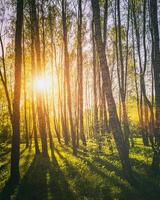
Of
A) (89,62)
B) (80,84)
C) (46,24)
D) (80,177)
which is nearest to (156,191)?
(80,177)

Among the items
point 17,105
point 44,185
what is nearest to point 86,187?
point 44,185

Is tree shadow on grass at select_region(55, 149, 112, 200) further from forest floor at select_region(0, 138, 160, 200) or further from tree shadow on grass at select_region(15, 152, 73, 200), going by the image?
tree shadow on grass at select_region(15, 152, 73, 200)

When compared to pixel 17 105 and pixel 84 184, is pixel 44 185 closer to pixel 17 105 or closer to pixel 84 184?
pixel 84 184

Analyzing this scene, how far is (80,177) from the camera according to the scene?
11.3 meters

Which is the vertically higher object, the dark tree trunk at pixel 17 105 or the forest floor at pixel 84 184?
the dark tree trunk at pixel 17 105

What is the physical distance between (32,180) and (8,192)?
4.58 feet

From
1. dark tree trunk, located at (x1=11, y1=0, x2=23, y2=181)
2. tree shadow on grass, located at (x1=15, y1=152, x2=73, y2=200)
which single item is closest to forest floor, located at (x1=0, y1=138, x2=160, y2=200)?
tree shadow on grass, located at (x1=15, y1=152, x2=73, y2=200)

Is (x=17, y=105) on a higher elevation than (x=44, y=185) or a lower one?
higher

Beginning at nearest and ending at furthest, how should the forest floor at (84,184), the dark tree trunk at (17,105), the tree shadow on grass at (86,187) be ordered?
the tree shadow on grass at (86,187) → the forest floor at (84,184) → the dark tree trunk at (17,105)

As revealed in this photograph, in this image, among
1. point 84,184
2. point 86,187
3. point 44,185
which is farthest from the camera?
point 44,185

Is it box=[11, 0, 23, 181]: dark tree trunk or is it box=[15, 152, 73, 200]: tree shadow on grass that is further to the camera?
box=[11, 0, 23, 181]: dark tree trunk

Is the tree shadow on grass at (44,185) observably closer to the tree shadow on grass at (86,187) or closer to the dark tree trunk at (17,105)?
the tree shadow on grass at (86,187)

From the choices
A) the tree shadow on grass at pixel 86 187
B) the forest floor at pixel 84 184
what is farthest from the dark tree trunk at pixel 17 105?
the tree shadow on grass at pixel 86 187

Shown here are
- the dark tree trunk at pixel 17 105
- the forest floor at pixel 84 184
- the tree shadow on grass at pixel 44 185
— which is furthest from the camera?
the dark tree trunk at pixel 17 105
